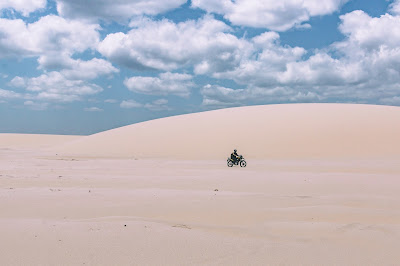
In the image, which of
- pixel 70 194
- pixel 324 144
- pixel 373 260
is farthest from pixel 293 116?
pixel 373 260

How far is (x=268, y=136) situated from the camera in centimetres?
3303

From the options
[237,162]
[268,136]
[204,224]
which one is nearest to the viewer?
[204,224]

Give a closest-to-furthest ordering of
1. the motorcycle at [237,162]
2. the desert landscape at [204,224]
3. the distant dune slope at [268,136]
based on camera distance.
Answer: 1. the desert landscape at [204,224]
2. the motorcycle at [237,162]
3. the distant dune slope at [268,136]

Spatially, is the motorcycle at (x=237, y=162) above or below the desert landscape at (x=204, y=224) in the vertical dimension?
above

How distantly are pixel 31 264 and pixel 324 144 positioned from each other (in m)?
28.8

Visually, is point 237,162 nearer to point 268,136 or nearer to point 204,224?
point 204,224

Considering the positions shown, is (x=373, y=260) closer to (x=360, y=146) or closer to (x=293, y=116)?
(x=360, y=146)

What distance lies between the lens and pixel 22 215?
18.1ft

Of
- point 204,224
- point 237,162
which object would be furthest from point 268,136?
point 204,224

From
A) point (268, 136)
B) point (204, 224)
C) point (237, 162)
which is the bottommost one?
point (204, 224)

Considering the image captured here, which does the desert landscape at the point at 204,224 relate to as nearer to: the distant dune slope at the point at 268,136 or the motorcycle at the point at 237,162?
the motorcycle at the point at 237,162

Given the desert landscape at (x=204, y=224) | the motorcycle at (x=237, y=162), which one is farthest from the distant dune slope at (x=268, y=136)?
the desert landscape at (x=204, y=224)

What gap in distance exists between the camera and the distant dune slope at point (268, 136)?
28.5 meters

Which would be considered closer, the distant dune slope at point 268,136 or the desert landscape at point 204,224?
the desert landscape at point 204,224
